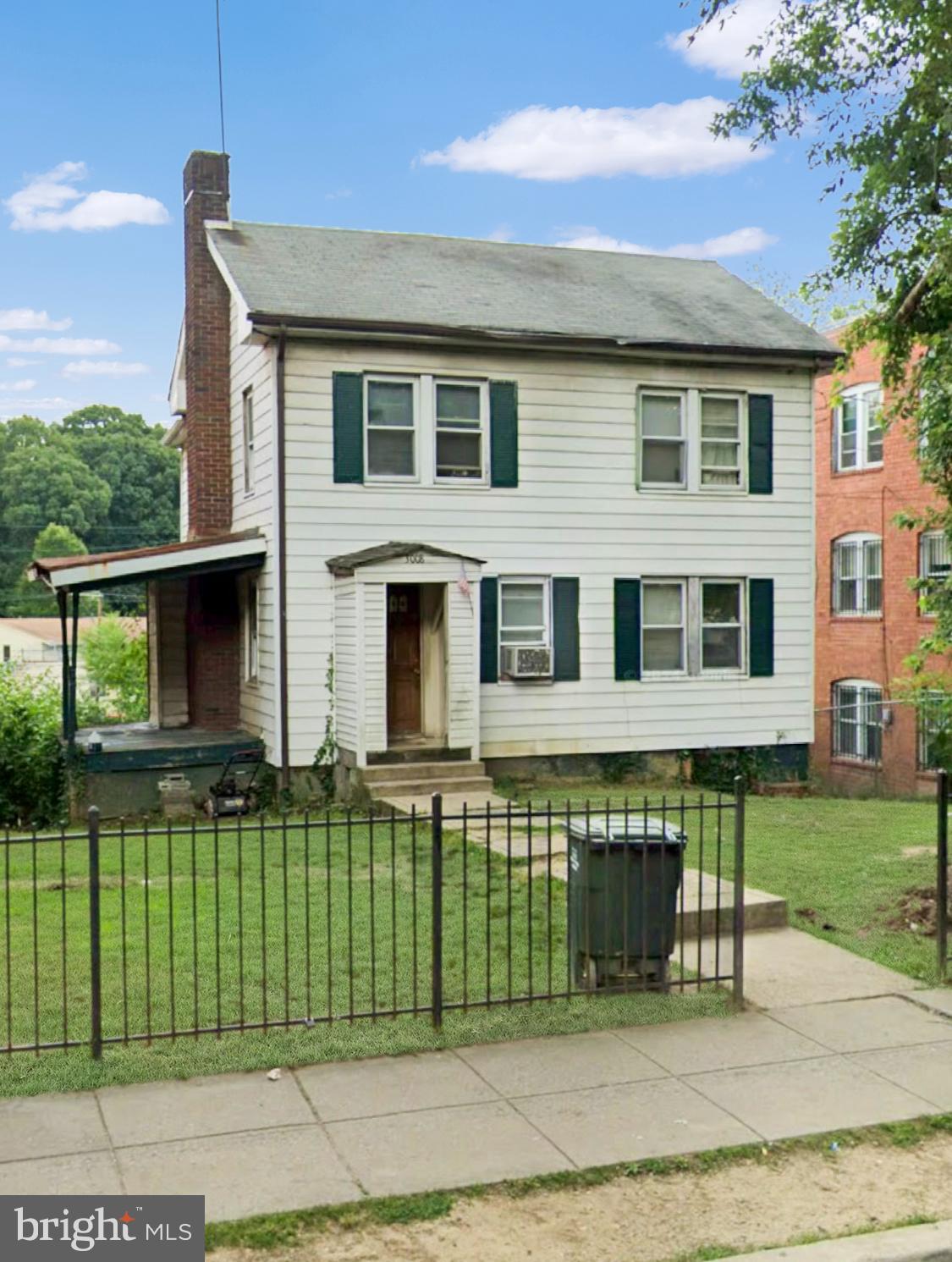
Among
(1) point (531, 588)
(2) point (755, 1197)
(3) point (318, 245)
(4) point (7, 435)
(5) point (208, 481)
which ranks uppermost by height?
(4) point (7, 435)

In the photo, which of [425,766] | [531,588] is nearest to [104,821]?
[425,766]

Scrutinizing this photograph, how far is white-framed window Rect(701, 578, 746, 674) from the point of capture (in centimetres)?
1889

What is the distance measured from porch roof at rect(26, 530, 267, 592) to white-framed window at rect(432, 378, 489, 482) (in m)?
2.79

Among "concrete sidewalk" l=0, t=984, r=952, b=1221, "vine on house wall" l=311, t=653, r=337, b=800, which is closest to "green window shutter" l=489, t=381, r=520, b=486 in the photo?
"vine on house wall" l=311, t=653, r=337, b=800

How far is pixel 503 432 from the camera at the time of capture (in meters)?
17.7

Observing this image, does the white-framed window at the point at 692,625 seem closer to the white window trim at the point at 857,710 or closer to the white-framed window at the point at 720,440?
the white-framed window at the point at 720,440

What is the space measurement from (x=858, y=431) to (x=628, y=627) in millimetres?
12297

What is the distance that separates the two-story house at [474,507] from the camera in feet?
54.8

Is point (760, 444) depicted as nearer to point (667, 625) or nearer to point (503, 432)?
point (667, 625)

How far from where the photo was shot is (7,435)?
7806cm

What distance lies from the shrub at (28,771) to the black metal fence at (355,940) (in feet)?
17.3

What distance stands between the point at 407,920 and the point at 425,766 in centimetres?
636

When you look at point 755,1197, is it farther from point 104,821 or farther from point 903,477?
point 903,477

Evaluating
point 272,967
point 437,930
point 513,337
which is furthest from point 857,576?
point 437,930
